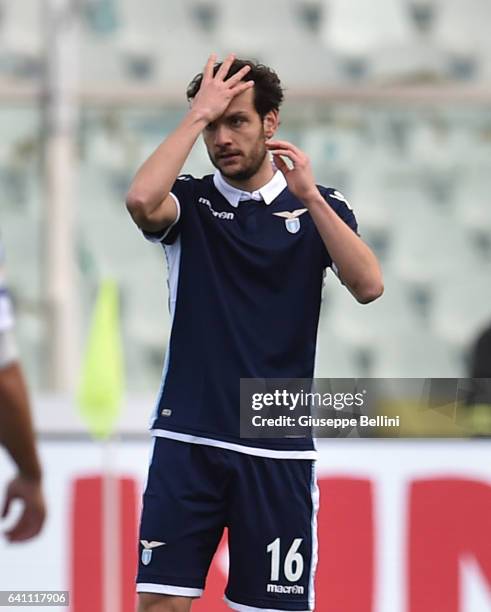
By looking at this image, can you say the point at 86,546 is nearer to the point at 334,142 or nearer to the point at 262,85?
the point at 262,85

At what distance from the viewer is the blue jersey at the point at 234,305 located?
3893mm

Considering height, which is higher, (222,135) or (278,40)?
(278,40)

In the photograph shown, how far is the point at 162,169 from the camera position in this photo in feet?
12.3

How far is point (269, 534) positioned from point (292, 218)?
2.87 ft

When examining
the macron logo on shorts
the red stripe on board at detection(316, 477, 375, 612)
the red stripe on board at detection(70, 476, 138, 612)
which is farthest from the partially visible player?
the red stripe on board at detection(316, 477, 375, 612)

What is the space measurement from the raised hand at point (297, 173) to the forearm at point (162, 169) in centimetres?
22

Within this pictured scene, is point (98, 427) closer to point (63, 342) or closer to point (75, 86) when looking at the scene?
point (63, 342)

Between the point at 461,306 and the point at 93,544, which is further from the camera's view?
the point at 461,306

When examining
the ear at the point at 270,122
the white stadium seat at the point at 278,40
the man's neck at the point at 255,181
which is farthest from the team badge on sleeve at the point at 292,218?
the white stadium seat at the point at 278,40

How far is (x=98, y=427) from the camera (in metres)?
5.55

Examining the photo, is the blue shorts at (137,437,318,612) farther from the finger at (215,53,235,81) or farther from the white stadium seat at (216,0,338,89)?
the white stadium seat at (216,0,338,89)

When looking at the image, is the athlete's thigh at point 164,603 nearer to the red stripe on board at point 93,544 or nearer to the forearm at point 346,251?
the forearm at point 346,251

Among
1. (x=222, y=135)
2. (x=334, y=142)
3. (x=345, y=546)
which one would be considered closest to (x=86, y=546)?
(x=345, y=546)

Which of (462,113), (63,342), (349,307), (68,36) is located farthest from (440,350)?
(68,36)
